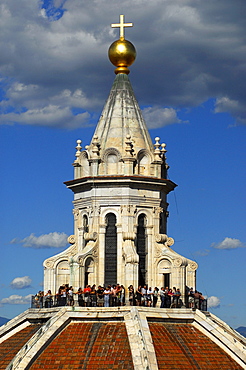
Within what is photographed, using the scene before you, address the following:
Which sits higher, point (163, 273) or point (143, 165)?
point (143, 165)

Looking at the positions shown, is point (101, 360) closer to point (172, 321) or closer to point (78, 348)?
point (78, 348)

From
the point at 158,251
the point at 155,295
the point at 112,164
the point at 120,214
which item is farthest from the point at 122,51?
the point at 155,295

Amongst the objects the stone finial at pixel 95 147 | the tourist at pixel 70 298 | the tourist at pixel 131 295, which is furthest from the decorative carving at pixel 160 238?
the tourist at pixel 70 298

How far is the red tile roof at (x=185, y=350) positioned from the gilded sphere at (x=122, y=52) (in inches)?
691

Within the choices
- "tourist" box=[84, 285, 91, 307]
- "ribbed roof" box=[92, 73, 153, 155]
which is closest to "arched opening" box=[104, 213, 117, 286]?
"tourist" box=[84, 285, 91, 307]

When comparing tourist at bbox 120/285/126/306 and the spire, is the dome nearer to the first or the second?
the spire

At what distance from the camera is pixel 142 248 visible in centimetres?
6550

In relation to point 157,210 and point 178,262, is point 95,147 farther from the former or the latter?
point 178,262

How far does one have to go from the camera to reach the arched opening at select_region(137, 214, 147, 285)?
64938mm

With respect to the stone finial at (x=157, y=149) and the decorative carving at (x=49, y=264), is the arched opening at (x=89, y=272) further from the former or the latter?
the stone finial at (x=157, y=149)

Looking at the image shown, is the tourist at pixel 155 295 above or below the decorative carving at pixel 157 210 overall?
below

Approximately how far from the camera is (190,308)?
62.2 m

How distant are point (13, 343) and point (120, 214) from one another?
10.3 m

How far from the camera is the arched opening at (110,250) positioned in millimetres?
64562
